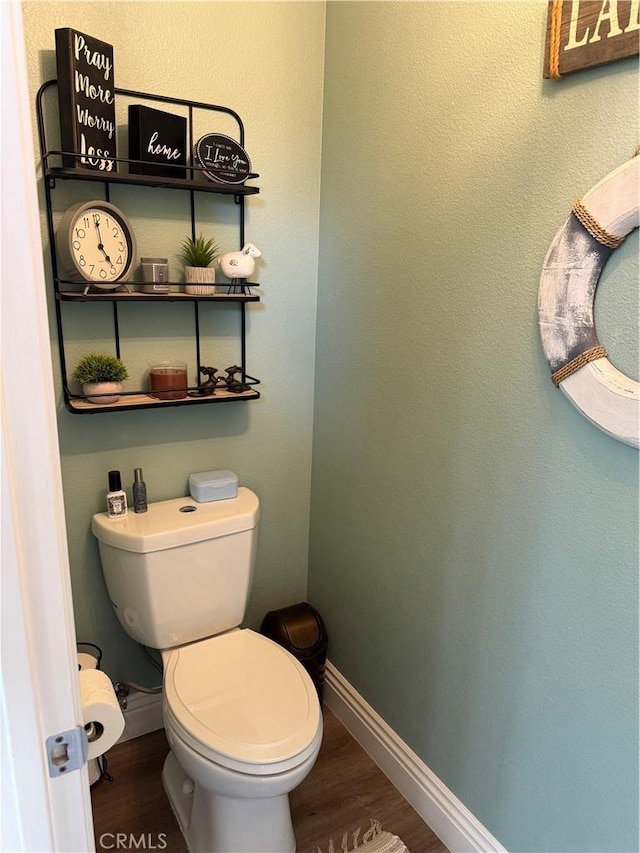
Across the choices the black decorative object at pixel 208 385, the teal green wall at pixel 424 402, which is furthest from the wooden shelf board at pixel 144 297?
the black decorative object at pixel 208 385

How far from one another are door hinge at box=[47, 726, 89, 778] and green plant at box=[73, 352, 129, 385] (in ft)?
3.44

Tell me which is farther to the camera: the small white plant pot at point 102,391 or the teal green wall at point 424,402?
the small white plant pot at point 102,391

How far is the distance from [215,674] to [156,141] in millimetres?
1385

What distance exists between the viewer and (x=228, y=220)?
1.72m

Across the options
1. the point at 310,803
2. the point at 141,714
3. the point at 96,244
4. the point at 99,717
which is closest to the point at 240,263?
the point at 96,244

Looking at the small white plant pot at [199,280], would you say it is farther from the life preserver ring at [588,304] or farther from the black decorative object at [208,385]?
the life preserver ring at [588,304]

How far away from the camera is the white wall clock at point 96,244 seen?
1428mm

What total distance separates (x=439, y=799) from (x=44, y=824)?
4.19ft

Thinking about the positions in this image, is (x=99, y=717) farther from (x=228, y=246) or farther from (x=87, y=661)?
(x=228, y=246)

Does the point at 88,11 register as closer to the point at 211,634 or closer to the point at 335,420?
the point at 335,420

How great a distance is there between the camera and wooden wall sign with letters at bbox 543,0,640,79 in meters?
0.95

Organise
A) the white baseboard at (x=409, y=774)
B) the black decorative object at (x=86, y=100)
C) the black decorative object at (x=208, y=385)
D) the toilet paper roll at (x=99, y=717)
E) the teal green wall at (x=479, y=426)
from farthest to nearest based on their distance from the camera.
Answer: the black decorative object at (x=208, y=385)
the white baseboard at (x=409, y=774)
the black decorative object at (x=86, y=100)
the teal green wall at (x=479, y=426)
the toilet paper roll at (x=99, y=717)

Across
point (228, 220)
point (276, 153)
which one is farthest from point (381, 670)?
point (276, 153)

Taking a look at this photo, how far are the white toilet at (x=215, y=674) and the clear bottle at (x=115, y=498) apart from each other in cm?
2
